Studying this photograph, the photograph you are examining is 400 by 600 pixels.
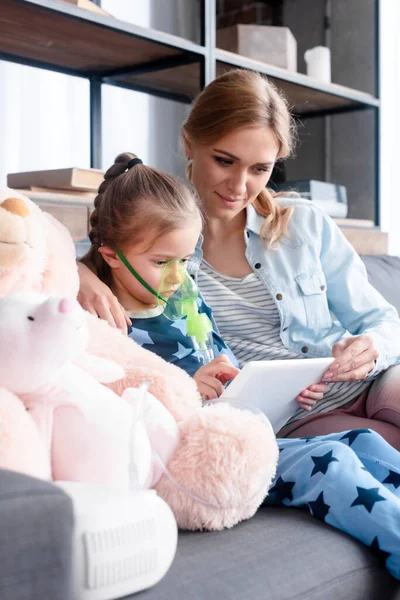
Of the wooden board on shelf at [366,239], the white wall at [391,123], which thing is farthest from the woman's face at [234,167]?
the white wall at [391,123]

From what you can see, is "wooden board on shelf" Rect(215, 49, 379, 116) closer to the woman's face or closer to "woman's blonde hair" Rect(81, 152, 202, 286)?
the woman's face

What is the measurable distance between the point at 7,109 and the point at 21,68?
12 centimetres

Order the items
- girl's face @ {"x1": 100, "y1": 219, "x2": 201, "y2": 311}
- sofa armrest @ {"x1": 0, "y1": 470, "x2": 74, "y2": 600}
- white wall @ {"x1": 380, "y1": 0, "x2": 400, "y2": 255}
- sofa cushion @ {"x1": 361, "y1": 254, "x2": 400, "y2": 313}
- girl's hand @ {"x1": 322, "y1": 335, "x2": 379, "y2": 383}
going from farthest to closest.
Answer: white wall @ {"x1": 380, "y1": 0, "x2": 400, "y2": 255}
sofa cushion @ {"x1": 361, "y1": 254, "x2": 400, "y2": 313}
girl's hand @ {"x1": 322, "y1": 335, "x2": 379, "y2": 383}
girl's face @ {"x1": 100, "y1": 219, "x2": 201, "y2": 311}
sofa armrest @ {"x1": 0, "y1": 470, "x2": 74, "y2": 600}

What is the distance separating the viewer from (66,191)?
158cm

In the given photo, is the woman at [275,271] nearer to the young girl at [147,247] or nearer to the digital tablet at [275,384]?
the digital tablet at [275,384]

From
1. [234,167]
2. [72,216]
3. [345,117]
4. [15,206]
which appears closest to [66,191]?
[72,216]

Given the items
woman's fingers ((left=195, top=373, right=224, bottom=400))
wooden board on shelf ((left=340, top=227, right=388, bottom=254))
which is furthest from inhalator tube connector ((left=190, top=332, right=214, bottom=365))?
wooden board on shelf ((left=340, top=227, right=388, bottom=254))

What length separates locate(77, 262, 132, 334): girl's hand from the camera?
1.05 meters

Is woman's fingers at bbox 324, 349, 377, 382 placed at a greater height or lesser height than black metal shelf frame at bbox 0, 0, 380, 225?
lesser

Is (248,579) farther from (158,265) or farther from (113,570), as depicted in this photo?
(158,265)

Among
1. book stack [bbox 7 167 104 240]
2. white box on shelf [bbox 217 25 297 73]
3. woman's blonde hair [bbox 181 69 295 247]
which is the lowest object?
book stack [bbox 7 167 104 240]

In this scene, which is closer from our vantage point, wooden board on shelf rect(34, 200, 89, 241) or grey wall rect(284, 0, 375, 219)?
wooden board on shelf rect(34, 200, 89, 241)

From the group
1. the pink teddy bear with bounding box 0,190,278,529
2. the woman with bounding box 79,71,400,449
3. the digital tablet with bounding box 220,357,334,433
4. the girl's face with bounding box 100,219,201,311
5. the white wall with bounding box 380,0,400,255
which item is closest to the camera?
the pink teddy bear with bounding box 0,190,278,529

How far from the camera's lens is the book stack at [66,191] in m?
1.51
